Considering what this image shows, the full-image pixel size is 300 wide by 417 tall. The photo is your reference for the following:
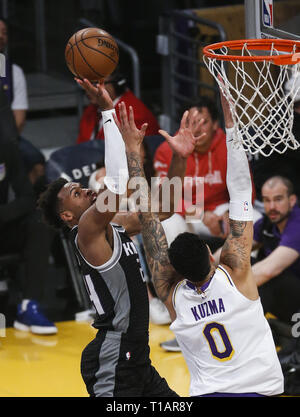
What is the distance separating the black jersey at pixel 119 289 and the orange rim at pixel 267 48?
3.83 feet

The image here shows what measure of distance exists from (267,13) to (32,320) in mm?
3106

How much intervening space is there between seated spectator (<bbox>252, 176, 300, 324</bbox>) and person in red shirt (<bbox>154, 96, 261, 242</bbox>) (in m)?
0.61

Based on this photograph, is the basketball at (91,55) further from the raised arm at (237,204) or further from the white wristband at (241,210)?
the white wristband at (241,210)

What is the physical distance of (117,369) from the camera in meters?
4.12

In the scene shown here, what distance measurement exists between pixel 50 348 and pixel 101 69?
2.64 meters

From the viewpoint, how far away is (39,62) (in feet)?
35.3

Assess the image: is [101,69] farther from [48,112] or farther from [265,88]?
[48,112]

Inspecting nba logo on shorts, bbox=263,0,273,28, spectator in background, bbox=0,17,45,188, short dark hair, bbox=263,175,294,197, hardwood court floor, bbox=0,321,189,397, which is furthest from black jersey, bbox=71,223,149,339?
spectator in background, bbox=0,17,45,188

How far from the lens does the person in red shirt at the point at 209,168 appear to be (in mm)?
6781

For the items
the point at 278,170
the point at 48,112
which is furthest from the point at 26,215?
→ the point at 48,112

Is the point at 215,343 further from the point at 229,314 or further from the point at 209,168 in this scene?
the point at 209,168

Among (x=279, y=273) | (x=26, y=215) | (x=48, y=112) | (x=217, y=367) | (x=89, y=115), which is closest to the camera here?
(x=217, y=367)

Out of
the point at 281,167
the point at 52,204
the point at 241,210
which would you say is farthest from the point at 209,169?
the point at 241,210

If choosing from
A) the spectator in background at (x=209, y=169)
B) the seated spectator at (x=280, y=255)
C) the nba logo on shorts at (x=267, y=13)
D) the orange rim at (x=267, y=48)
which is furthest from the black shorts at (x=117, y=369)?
the spectator in background at (x=209, y=169)
